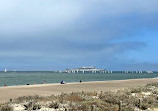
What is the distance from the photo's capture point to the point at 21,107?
1691 centimetres

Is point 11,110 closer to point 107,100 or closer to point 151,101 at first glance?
point 107,100

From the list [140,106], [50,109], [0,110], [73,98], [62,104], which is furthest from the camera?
[73,98]

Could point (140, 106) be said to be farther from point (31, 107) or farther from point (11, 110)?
point (11, 110)

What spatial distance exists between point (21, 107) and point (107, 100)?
273 inches

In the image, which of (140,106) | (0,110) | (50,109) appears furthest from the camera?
(140,106)

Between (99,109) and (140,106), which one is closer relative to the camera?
(99,109)

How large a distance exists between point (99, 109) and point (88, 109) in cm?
127

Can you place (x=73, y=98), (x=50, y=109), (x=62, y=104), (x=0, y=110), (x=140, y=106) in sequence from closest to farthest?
(x=0, y=110) → (x=50, y=109) → (x=62, y=104) → (x=140, y=106) → (x=73, y=98)

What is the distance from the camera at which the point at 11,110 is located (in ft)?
50.0

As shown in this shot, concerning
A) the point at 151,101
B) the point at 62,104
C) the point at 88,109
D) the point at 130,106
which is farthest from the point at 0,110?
the point at 151,101

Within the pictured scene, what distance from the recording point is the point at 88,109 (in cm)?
1516

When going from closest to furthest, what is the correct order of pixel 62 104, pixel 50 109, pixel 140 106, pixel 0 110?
pixel 0 110
pixel 50 109
pixel 62 104
pixel 140 106

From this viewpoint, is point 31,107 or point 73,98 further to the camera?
point 73,98

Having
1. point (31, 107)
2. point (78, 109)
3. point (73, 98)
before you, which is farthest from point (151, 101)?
point (31, 107)
